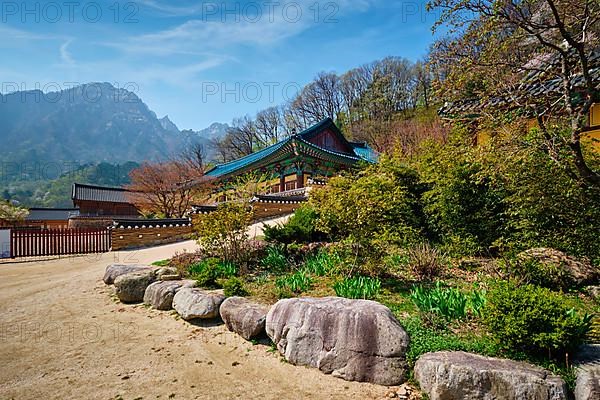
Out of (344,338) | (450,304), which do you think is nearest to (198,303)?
(344,338)

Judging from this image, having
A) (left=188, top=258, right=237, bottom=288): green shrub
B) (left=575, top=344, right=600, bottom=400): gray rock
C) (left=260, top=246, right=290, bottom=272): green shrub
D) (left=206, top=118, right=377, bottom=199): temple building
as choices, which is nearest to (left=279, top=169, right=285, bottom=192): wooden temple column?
(left=206, top=118, right=377, bottom=199): temple building

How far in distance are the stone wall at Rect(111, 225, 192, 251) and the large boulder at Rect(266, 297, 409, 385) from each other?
861cm

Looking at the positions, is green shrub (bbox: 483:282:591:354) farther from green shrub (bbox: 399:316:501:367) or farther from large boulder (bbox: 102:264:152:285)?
large boulder (bbox: 102:264:152:285)

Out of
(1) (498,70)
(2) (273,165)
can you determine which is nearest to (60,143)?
(2) (273,165)

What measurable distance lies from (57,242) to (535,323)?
1309cm

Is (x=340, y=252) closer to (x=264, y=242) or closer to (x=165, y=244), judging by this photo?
(x=264, y=242)

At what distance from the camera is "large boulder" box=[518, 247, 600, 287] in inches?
182

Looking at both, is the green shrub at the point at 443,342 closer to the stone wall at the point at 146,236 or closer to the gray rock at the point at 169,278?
the gray rock at the point at 169,278

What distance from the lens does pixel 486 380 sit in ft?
8.67

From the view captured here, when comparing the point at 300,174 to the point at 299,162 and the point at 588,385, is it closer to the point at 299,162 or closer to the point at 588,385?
the point at 299,162

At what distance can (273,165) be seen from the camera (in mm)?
18859

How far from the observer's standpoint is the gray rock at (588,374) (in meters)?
2.41

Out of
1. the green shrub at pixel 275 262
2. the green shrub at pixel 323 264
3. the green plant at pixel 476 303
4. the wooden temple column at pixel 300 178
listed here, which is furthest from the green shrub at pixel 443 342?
the wooden temple column at pixel 300 178

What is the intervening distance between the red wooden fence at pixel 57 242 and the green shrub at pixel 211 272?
6.88 m
